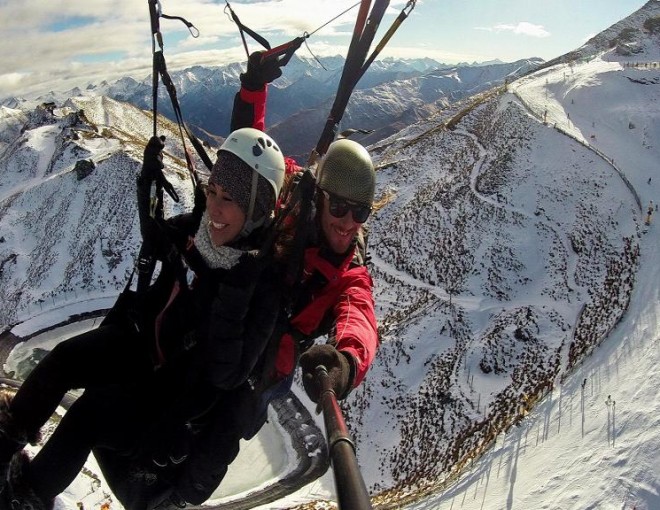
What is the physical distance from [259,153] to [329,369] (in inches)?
117

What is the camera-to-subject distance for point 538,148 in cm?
4416

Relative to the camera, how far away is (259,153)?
534 centimetres

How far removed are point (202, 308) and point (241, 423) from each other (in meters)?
1.65

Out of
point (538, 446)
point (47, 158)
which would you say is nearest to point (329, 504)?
point (538, 446)

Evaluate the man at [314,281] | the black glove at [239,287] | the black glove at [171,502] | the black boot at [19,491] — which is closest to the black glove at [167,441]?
the man at [314,281]

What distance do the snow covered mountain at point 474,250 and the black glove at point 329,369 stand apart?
46.5 ft

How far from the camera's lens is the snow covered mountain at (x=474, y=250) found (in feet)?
→ 78.2

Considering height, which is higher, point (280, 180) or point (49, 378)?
point (280, 180)

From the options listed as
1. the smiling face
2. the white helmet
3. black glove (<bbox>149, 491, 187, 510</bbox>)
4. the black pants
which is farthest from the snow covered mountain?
the white helmet

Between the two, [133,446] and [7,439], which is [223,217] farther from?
[7,439]

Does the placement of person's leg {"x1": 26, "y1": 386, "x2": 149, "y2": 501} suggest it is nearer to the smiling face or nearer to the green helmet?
the smiling face

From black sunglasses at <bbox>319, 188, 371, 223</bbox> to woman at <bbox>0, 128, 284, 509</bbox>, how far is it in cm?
70

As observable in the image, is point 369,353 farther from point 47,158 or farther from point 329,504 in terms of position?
point 47,158

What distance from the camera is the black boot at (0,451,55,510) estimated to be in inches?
192
